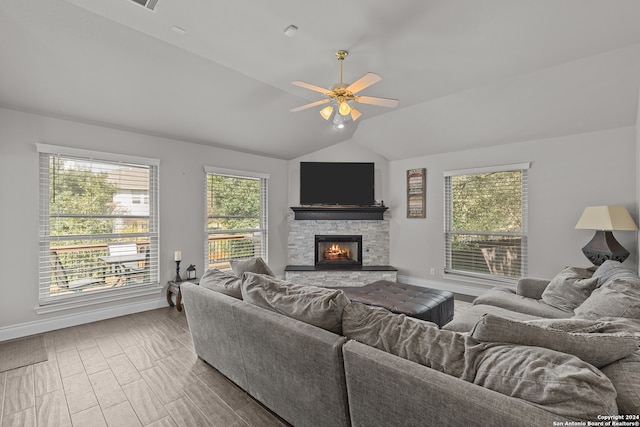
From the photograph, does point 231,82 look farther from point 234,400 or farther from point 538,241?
point 538,241

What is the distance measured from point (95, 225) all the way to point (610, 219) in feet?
21.4

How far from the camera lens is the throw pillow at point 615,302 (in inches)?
78.2

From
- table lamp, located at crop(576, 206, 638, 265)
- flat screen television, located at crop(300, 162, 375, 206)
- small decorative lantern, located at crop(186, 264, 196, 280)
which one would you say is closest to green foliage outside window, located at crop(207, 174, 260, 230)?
small decorative lantern, located at crop(186, 264, 196, 280)

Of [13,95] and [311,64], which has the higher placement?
[311,64]

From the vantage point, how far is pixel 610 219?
3490 mm

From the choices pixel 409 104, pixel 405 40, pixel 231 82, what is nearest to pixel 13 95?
pixel 231 82

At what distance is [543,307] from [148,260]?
16.5ft

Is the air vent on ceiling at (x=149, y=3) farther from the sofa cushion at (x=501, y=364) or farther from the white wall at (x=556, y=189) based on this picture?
the white wall at (x=556, y=189)

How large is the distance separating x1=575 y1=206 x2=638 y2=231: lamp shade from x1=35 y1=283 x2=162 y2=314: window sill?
602 cm

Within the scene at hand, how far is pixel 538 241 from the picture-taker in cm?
456

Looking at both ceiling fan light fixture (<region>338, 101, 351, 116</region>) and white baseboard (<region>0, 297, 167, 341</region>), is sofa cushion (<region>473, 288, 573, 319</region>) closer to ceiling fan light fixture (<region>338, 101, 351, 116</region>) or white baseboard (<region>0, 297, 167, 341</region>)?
ceiling fan light fixture (<region>338, 101, 351, 116</region>)

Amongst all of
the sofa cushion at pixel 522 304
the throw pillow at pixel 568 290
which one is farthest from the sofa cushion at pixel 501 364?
the throw pillow at pixel 568 290

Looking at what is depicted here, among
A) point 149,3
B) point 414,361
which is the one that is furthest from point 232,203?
point 414,361

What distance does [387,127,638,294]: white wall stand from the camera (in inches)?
153
